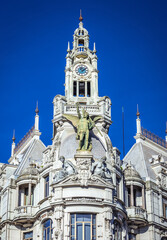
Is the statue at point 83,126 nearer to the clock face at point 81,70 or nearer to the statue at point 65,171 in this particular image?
the statue at point 65,171

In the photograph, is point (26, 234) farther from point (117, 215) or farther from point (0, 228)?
point (117, 215)

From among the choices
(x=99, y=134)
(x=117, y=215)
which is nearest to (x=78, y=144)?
(x=99, y=134)

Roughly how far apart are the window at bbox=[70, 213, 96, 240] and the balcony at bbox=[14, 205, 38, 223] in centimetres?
617

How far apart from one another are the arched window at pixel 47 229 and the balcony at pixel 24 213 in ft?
7.88

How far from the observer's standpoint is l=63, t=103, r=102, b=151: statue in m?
74.1

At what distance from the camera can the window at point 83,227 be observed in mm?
68875

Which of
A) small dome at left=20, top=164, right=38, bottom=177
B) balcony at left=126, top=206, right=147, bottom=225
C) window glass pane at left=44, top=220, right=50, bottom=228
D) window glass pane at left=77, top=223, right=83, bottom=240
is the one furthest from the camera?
small dome at left=20, top=164, right=38, bottom=177

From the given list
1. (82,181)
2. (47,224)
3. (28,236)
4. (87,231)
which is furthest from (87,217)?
(28,236)

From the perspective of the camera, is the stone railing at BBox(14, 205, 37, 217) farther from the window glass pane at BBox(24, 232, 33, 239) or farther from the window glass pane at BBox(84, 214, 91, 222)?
the window glass pane at BBox(84, 214, 91, 222)

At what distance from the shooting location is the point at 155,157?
84125 millimetres

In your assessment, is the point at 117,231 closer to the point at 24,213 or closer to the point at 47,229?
the point at 47,229

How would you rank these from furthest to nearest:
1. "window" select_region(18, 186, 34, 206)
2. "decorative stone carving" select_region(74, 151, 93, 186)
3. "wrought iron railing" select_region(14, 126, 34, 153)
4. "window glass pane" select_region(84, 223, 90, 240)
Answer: "wrought iron railing" select_region(14, 126, 34, 153), "window" select_region(18, 186, 34, 206), "decorative stone carving" select_region(74, 151, 93, 186), "window glass pane" select_region(84, 223, 90, 240)

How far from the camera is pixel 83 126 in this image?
246 ft

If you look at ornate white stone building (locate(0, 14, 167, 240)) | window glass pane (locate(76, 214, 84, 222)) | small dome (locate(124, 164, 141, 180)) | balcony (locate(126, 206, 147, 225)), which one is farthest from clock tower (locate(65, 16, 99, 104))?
window glass pane (locate(76, 214, 84, 222))
